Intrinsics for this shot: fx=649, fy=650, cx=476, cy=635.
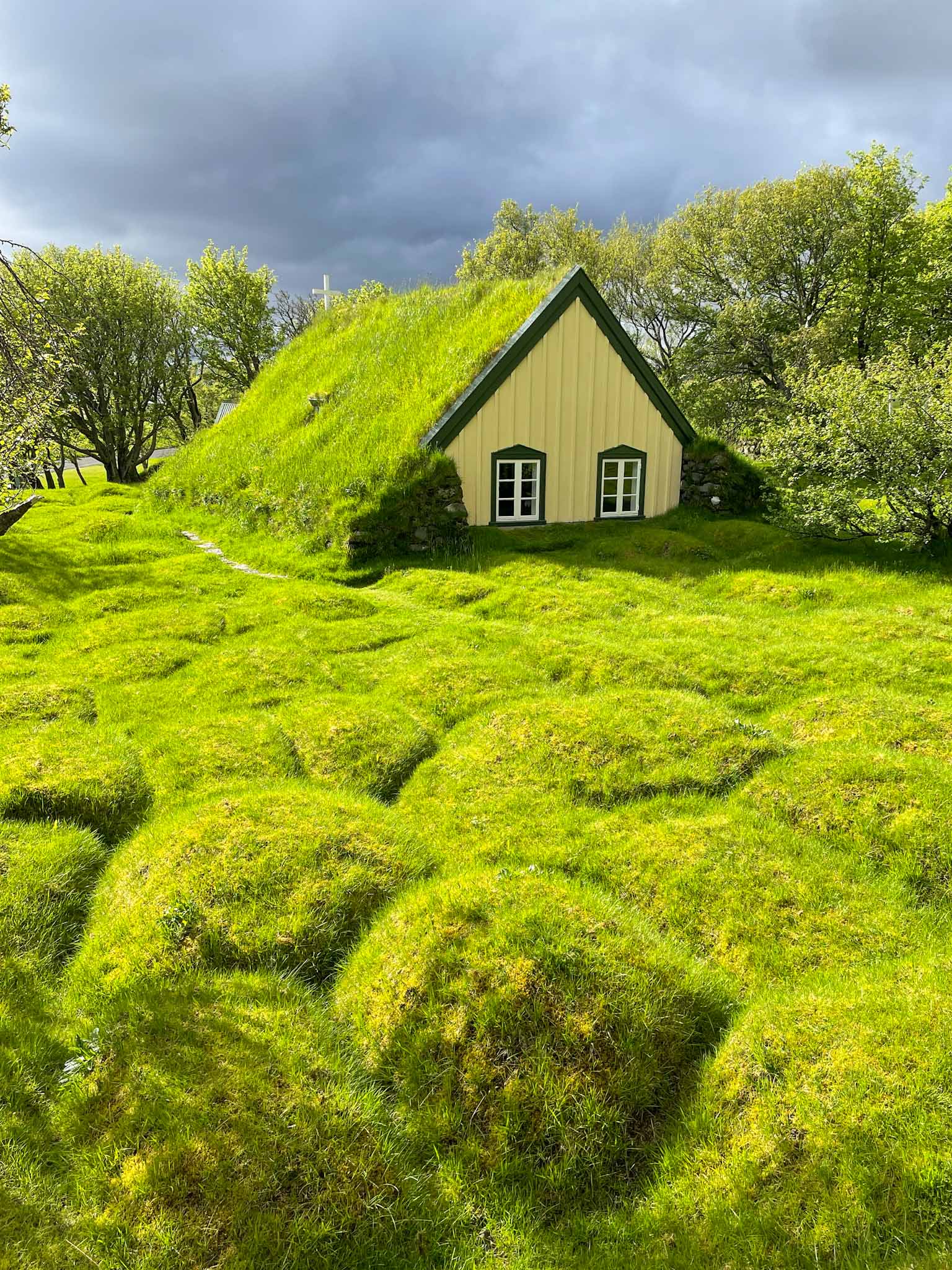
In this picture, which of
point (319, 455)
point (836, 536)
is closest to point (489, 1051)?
point (836, 536)

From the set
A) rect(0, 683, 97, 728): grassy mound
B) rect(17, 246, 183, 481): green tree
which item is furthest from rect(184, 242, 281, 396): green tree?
rect(0, 683, 97, 728): grassy mound

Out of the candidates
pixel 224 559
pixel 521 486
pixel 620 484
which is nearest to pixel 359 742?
pixel 224 559

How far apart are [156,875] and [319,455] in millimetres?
16128

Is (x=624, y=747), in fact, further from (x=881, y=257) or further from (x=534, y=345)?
(x=881, y=257)

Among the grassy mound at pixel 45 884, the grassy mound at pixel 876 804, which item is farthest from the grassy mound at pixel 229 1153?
the grassy mound at pixel 876 804

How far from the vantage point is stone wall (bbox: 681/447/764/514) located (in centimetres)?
2192

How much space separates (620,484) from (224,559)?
1242 cm

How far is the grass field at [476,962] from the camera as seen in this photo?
3.41 metres

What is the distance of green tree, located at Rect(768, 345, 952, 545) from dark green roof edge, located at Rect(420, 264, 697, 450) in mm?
5340

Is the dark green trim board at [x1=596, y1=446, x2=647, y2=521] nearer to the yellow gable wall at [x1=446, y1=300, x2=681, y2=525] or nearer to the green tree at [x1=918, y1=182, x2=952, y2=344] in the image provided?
the yellow gable wall at [x1=446, y1=300, x2=681, y2=525]

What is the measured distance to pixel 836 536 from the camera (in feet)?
56.5

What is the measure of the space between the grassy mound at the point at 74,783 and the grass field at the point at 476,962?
0.04m

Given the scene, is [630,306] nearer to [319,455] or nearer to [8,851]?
[319,455]

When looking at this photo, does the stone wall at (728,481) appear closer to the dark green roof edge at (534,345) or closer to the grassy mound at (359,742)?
the dark green roof edge at (534,345)
